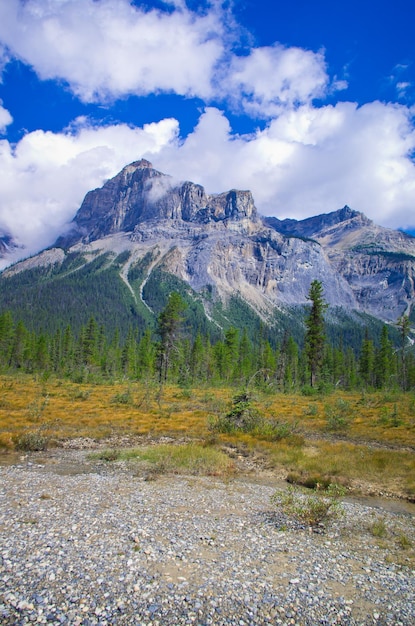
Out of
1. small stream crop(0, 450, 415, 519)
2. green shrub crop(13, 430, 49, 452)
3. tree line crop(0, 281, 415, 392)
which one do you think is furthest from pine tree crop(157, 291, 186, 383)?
small stream crop(0, 450, 415, 519)

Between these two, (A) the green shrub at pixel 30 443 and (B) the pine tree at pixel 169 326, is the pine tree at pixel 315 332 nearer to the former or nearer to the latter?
(B) the pine tree at pixel 169 326

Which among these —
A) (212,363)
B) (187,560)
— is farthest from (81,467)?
(212,363)

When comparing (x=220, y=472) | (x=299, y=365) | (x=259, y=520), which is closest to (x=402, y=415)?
(x=220, y=472)

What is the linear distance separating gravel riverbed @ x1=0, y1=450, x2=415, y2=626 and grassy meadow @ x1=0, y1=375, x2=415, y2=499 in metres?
4.34

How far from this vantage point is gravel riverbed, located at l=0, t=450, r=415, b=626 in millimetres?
7469

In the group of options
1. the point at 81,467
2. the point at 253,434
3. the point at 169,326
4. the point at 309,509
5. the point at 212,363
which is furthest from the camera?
the point at 212,363

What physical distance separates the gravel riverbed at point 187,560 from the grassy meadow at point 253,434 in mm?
4336

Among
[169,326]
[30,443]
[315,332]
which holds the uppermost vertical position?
[315,332]

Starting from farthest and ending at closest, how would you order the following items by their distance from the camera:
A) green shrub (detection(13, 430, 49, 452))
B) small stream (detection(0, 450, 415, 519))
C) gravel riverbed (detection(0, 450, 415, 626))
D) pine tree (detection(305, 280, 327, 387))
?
pine tree (detection(305, 280, 327, 387)) < green shrub (detection(13, 430, 49, 452)) < small stream (detection(0, 450, 415, 519)) < gravel riverbed (detection(0, 450, 415, 626))

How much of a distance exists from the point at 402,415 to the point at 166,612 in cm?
3419

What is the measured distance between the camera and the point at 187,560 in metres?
9.57

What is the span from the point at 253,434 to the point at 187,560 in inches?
713

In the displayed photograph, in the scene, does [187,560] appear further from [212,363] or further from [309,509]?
[212,363]

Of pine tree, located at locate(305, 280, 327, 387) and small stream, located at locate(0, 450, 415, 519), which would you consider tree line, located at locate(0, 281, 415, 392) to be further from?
small stream, located at locate(0, 450, 415, 519)
